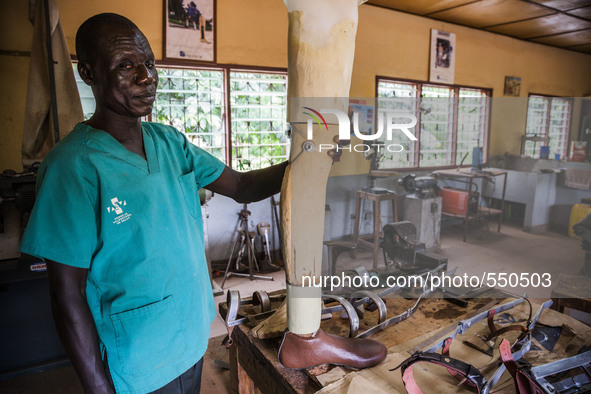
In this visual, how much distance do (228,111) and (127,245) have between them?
3597 mm

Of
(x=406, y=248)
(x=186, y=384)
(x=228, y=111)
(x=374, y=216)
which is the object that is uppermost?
(x=228, y=111)

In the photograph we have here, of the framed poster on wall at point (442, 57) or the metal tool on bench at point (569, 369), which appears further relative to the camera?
the framed poster on wall at point (442, 57)

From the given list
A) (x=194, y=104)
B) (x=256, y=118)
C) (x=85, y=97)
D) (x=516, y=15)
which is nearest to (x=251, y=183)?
(x=85, y=97)

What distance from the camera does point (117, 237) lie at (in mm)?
1015

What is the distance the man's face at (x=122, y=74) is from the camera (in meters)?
1.02

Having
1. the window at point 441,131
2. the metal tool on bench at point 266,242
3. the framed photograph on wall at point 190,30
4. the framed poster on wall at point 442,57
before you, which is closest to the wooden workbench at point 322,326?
the window at point 441,131

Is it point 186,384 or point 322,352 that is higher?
point 322,352

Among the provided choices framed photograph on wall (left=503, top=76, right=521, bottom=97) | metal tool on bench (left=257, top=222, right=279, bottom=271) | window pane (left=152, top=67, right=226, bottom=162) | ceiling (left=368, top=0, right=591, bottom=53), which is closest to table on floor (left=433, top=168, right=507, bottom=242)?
metal tool on bench (left=257, top=222, right=279, bottom=271)

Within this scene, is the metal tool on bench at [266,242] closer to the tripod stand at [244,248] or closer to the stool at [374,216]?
the tripod stand at [244,248]

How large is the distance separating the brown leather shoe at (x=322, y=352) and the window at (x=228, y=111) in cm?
350

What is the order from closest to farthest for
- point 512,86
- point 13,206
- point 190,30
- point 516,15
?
point 13,206 → point 190,30 → point 516,15 → point 512,86

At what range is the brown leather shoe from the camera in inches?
44.2

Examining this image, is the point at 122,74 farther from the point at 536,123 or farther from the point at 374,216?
the point at 536,123

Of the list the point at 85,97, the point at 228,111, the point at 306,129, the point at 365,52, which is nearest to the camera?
the point at 306,129
